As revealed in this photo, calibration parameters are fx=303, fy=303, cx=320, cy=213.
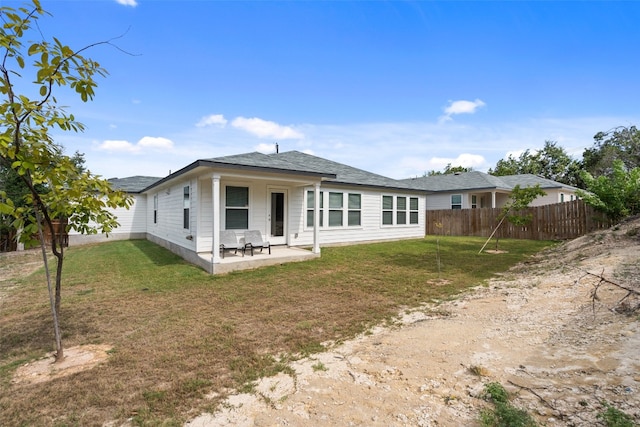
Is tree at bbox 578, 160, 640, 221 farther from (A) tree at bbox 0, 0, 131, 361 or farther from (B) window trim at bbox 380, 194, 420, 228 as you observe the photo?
(A) tree at bbox 0, 0, 131, 361

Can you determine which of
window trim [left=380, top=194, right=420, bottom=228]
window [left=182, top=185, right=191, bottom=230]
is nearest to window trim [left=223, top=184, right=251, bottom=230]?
window [left=182, top=185, right=191, bottom=230]

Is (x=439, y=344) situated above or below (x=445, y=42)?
below

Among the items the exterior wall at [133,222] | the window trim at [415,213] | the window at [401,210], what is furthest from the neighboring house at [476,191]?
the exterior wall at [133,222]

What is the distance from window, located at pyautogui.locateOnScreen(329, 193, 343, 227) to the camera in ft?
41.6

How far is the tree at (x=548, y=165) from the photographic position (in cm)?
3578

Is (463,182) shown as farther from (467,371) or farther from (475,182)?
(467,371)

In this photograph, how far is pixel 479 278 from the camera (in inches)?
281

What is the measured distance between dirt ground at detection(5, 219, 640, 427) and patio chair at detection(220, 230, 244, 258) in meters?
5.47

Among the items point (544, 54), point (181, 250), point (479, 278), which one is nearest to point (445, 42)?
point (544, 54)

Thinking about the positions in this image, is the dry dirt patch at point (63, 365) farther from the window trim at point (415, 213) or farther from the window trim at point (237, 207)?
the window trim at point (415, 213)

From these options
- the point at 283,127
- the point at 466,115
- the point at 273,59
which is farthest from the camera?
the point at 283,127

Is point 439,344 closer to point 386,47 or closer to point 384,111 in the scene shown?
point 386,47

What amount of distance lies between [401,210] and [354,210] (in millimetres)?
3259

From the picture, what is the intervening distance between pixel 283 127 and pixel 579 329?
24366 mm
